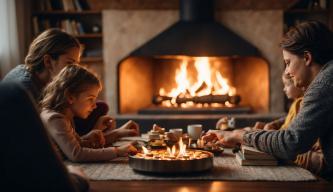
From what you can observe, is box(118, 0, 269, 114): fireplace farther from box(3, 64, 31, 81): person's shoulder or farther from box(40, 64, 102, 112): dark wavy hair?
box(40, 64, 102, 112): dark wavy hair

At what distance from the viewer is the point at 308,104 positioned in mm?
1857

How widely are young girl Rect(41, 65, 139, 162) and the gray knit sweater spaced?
585mm

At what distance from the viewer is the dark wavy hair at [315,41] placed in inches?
76.3

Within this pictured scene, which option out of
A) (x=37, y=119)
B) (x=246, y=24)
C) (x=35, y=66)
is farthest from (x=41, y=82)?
(x=246, y=24)

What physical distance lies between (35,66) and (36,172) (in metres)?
1.37

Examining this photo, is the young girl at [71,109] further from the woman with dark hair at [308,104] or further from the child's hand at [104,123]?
the woman with dark hair at [308,104]

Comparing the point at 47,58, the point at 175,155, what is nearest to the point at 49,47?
the point at 47,58

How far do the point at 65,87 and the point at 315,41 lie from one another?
937 millimetres

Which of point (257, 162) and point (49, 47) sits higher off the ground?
point (49, 47)

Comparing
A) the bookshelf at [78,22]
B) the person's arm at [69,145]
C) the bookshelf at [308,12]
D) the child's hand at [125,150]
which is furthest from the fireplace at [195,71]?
the person's arm at [69,145]

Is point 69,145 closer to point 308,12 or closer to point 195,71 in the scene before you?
point 195,71

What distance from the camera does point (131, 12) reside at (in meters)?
Result: 5.11

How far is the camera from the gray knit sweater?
184 cm

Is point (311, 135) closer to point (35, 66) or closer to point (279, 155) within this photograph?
point (279, 155)
